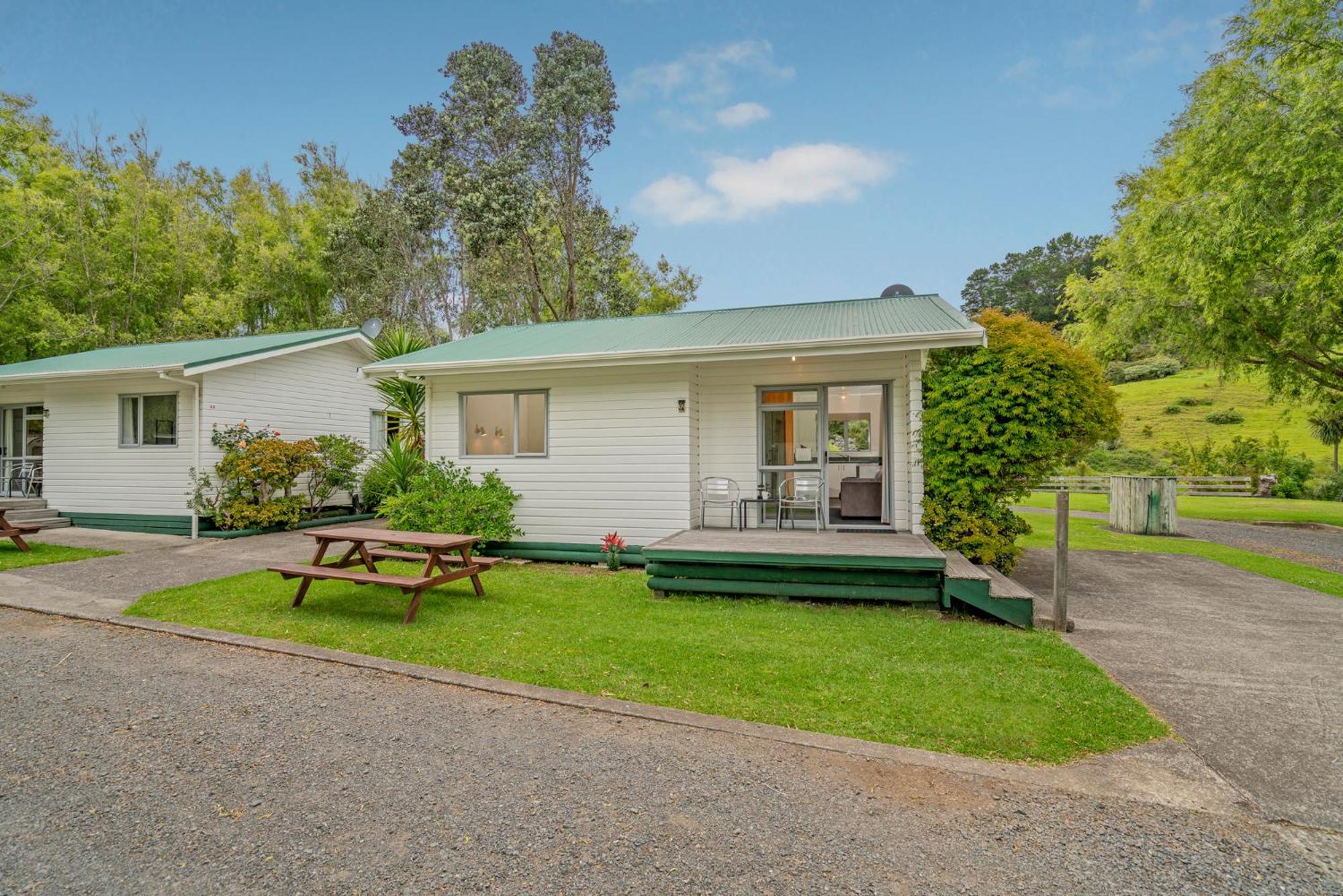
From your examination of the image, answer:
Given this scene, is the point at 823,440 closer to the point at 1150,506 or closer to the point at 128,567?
the point at 1150,506

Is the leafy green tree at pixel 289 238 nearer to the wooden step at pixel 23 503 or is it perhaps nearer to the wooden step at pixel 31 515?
the wooden step at pixel 23 503

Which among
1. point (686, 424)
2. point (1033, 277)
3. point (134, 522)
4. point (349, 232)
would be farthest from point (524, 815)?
point (1033, 277)

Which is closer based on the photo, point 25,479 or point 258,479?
point 258,479

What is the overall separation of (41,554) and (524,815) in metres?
10.9

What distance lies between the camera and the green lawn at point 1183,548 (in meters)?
8.15

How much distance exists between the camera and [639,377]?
855 cm

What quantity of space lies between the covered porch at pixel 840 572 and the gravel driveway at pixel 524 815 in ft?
9.95

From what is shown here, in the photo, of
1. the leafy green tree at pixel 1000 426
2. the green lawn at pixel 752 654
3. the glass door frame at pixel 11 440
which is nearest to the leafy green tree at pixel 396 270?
the glass door frame at pixel 11 440

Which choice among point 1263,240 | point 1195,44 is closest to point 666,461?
point 1263,240

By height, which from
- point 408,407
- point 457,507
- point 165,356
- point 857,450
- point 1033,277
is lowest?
point 457,507

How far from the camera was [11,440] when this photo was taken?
43.2 feet

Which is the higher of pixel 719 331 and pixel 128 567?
pixel 719 331

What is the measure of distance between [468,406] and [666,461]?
344cm

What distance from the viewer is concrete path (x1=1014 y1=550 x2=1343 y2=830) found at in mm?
3135
